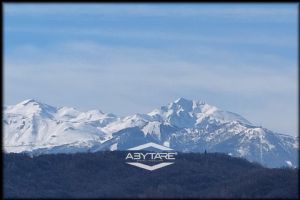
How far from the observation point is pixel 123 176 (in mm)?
167125

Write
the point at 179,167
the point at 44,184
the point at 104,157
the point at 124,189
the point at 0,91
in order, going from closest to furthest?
the point at 0,91
the point at 124,189
the point at 44,184
the point at 179,167
the point at 104,157

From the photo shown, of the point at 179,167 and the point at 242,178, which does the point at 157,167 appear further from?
the point at 242,178

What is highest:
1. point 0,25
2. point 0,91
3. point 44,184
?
point 0,25

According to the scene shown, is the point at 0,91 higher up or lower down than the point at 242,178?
higher up

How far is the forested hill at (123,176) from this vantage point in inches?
5438

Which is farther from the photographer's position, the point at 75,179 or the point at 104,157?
the point at 104,157

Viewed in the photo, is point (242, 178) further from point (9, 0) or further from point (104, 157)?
point (9, 0)

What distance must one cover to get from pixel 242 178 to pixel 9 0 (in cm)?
10142

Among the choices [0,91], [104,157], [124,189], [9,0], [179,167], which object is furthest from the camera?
[104,157]

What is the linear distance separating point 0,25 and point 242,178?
342 ft

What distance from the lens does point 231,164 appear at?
183375 millimetres

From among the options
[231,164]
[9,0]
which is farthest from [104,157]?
[9,0]

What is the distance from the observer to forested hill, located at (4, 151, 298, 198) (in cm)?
13812

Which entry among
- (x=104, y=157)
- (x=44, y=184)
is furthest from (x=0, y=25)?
(x=104, y=157)
